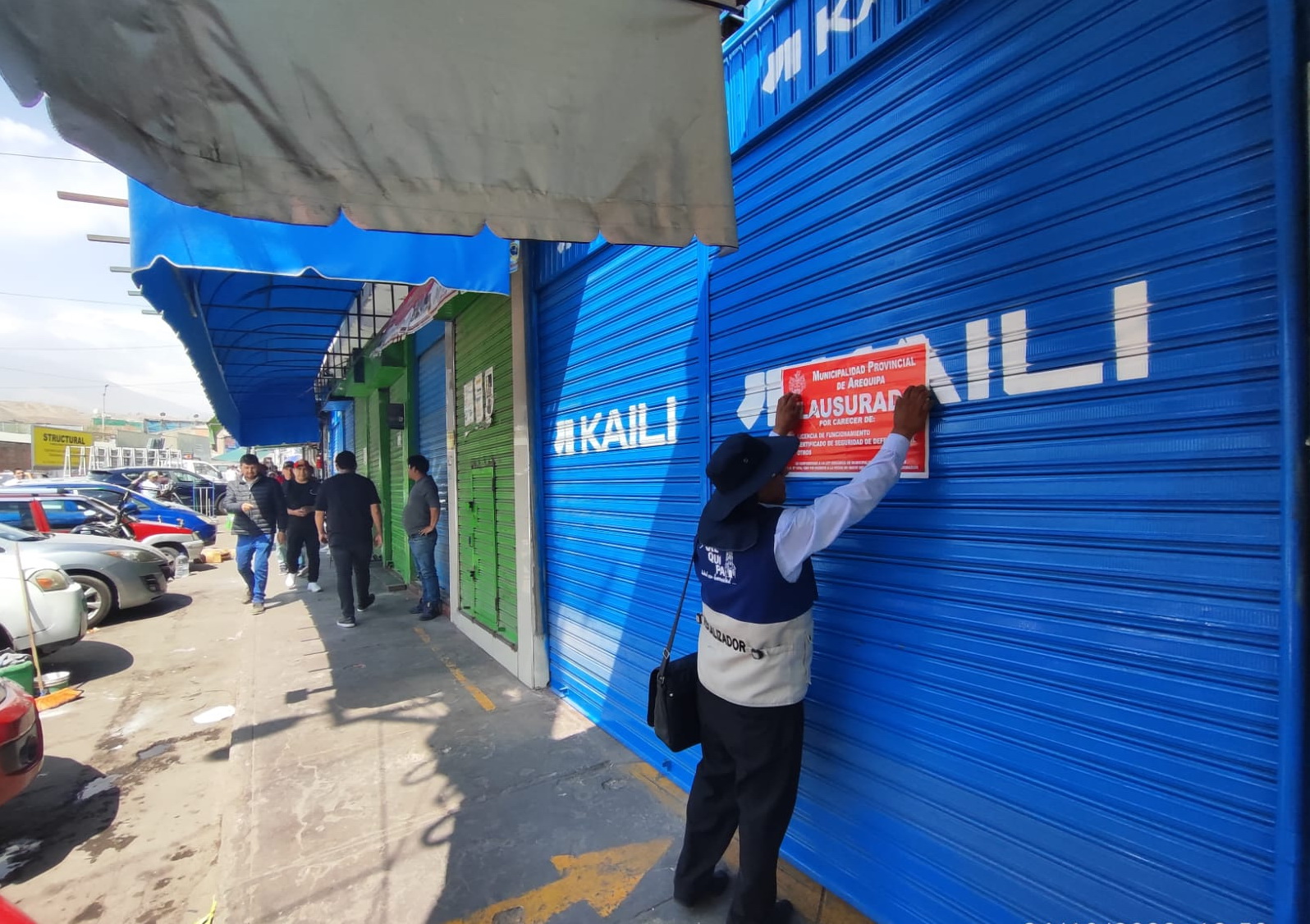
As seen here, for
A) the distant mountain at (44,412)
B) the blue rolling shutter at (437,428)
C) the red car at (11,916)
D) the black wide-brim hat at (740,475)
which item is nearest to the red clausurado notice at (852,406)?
the black wide-brim hat at (740,475)

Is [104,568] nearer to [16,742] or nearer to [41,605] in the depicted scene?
[41,605]

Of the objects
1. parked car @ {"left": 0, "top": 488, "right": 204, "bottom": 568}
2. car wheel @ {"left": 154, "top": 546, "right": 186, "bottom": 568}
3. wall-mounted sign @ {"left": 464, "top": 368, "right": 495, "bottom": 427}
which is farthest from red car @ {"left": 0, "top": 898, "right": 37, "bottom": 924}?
car wheel @ {"left": 154, "top": 546, "right": 186, "bottom": 568}

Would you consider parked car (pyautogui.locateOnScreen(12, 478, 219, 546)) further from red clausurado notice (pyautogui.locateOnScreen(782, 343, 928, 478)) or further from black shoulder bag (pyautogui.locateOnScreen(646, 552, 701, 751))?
red clausurado notice (pyautogui.locateOnScreen(782, 343, 928, 478))

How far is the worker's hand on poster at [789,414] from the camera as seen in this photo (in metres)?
2.67

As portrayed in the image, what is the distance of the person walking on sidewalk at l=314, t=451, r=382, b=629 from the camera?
7434mm

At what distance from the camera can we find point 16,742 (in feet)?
10.9

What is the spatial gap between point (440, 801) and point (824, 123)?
3901 mm

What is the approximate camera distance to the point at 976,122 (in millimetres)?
2051

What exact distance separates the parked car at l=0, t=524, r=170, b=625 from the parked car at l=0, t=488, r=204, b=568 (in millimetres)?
630

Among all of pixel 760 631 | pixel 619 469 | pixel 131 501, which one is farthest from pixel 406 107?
pixel 131 501

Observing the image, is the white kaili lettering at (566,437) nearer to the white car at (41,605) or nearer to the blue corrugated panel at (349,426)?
the white car at (41,605)

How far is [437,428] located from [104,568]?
14.1 ft

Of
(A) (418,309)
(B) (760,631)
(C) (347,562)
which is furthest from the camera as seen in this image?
(C) (347,562)

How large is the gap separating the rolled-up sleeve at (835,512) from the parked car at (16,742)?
4.07 metres
